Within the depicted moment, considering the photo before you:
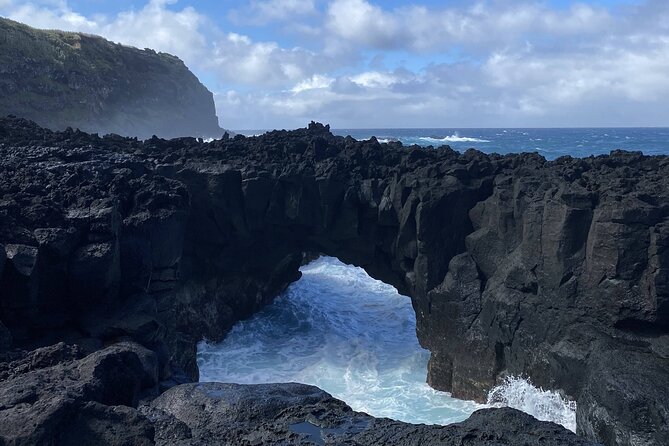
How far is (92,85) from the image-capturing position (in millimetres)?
64250

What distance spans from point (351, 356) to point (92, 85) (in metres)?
54.3

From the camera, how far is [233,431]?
618 centimetres

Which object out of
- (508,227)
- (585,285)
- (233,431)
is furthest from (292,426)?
(508,227)

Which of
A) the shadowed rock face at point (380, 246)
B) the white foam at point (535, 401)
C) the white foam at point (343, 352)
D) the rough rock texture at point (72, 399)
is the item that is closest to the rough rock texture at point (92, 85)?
the white foam at point (343, 352)

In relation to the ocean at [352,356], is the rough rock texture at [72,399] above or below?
above

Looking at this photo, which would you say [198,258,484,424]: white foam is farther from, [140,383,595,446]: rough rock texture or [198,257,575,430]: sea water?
[140,383,595,446]: rough rock texture

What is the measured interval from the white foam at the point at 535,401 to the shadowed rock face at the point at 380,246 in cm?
35

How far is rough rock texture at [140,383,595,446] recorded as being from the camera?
571 cm

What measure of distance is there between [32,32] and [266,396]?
66164mm

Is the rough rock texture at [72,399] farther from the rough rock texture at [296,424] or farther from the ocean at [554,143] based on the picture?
the ocean at [554,143]

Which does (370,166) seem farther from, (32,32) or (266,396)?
(32,32)

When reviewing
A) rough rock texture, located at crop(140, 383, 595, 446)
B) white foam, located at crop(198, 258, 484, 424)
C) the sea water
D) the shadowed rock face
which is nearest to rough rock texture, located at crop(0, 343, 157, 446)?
rough rock texture, located at crop(140, 383, 595, 446)

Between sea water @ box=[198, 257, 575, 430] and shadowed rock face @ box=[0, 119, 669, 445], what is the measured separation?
0.58 m

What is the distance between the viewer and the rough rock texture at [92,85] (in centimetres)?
5353
